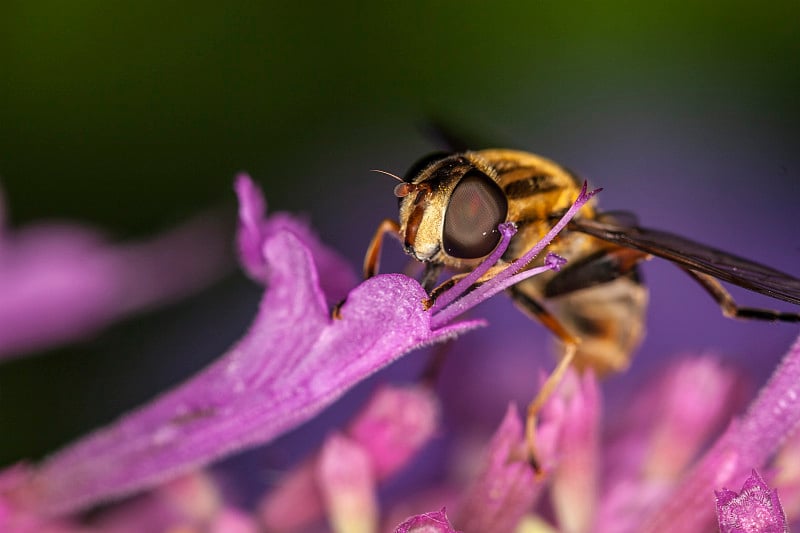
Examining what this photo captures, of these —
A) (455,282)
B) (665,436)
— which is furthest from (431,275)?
(665,436)

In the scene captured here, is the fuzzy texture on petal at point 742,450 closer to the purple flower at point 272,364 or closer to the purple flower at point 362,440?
the purple flower at point 362,440

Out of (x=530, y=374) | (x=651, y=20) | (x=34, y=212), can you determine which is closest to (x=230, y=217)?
(x=34, y=212)

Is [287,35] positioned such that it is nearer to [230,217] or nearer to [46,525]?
[230,217]

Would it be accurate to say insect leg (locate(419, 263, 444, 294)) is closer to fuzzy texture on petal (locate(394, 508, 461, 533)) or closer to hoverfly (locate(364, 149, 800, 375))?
hoverfly (locate(364, 149, 800, 375))

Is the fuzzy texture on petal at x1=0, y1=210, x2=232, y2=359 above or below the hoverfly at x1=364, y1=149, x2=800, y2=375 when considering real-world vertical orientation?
below

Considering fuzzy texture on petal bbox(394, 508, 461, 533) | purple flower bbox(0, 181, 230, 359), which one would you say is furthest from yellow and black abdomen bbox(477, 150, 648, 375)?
purple flower bbox(0, 181, 230, 359)
